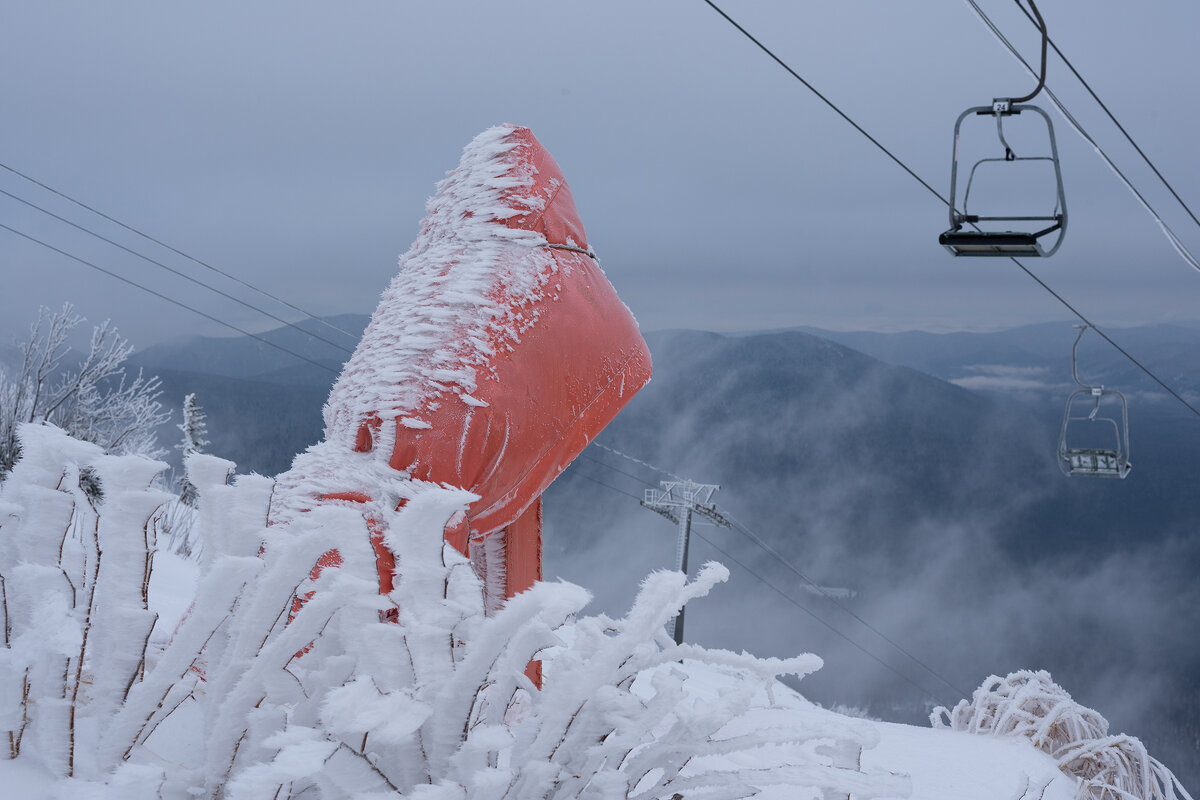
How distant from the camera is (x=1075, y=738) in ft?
4.08

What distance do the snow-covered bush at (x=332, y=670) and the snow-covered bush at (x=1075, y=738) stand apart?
2.65ft

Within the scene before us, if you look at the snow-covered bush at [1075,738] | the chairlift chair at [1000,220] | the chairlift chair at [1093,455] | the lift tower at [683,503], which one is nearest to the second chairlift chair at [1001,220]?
the chairlift chair at [1000,220]

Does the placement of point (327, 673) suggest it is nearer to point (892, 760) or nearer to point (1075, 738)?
point (892, 760)

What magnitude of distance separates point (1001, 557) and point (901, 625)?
15946mm

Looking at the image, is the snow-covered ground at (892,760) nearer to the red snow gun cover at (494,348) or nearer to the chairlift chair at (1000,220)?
the red snow gun cover at (494,348)

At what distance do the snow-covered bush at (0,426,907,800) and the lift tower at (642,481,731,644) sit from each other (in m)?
15.4

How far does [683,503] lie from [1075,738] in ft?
49.5

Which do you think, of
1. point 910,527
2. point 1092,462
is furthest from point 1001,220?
point 910,527

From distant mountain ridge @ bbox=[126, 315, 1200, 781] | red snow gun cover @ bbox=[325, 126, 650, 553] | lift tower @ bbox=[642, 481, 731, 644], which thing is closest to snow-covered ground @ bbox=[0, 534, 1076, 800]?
red snow gun cover @ bbox=[325, 126, 650, 553]

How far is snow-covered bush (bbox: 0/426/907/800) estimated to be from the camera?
51cm

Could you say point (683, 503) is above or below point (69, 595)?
below

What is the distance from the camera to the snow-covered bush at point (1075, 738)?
3.74ft

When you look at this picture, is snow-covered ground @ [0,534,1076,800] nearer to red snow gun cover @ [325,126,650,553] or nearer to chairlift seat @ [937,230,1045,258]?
red snow gun cover @ [325,126,650,553]

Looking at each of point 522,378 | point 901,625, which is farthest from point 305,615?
point 901,625
